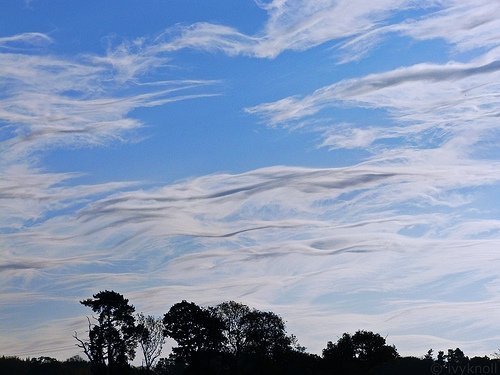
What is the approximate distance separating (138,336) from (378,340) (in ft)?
106

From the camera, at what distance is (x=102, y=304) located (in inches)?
4833

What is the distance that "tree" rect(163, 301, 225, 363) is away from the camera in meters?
128

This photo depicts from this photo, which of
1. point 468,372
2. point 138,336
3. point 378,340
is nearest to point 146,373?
point 138,336

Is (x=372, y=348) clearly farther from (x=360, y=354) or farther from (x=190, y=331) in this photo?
(x=190, y=331)

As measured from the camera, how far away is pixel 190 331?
128125 mm

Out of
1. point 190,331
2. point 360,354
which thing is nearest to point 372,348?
point 360,354

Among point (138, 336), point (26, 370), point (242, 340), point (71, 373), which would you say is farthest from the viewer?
point (26, 370)

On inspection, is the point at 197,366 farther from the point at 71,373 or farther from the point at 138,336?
the point at 71,373

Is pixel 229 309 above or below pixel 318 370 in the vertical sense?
above

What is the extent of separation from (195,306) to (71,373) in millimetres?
35254

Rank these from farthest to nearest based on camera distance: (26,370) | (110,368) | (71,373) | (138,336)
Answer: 1. (26,370)
2. (71,373)
3. (138,336)
4. (110,368)

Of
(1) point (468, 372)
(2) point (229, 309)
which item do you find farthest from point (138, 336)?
(1) point (468, 372)

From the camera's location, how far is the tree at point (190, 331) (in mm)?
127562

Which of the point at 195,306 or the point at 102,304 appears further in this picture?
the point at 195,306
